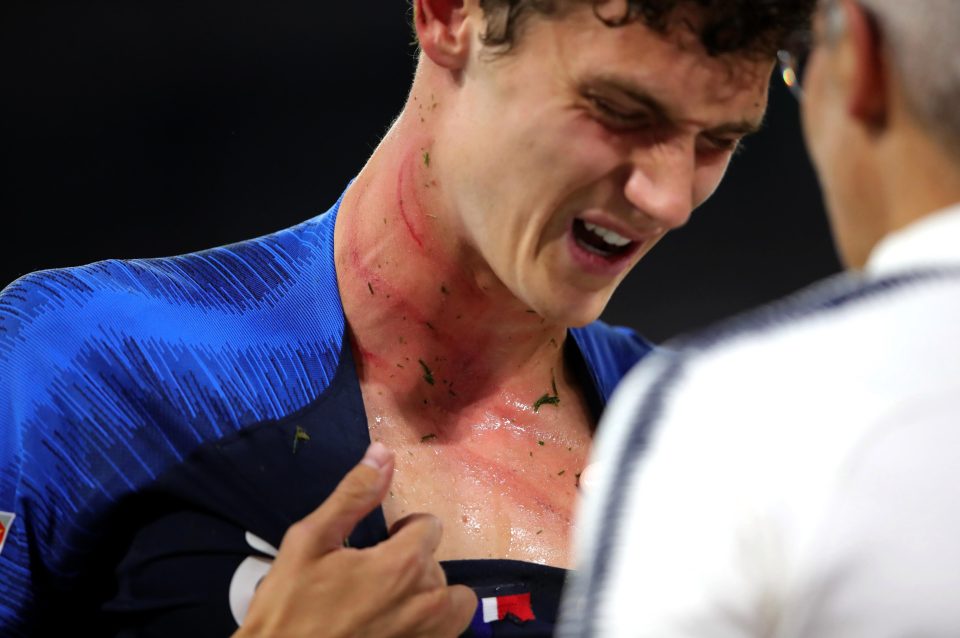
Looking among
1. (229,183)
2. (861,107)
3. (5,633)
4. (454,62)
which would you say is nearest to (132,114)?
(229,183)

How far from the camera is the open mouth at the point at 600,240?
61.4 inches

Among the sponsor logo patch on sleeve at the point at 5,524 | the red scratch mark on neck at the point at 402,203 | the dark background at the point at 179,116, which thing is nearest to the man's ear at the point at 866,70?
the red scratch mark on neck at the point at 402,203

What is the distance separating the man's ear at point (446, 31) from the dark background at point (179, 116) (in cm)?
102

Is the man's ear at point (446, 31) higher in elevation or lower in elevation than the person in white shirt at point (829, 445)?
higher

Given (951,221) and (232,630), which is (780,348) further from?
(232,630)

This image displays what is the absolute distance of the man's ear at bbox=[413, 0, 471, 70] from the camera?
160 cm

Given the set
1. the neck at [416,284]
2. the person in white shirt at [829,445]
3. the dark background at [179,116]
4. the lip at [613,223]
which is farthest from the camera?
the dark background at [179,116]

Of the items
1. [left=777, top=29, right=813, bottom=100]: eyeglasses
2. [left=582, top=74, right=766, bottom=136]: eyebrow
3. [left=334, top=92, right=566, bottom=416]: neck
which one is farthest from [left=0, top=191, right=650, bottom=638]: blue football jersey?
[left=777, top=29, right=813, bottom=100]: eyeglasses

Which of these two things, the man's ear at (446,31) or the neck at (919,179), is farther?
the man's ear at (446,31)

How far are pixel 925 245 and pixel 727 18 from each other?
2.47ft

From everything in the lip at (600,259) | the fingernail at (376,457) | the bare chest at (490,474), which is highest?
→ the lip at (600,259)

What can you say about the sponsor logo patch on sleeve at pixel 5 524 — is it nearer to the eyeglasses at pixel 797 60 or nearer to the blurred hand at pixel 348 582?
the blurred hand at pixel 348 582

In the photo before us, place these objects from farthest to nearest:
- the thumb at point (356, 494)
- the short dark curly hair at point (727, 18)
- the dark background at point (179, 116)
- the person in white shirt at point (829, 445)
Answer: the dark background at point (179, 116), the short dark curly hair at point (727, 18), the thumb at point (356, 494), the person in white shirt at point (829, 445)

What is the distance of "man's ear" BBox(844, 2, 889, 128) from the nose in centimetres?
68
